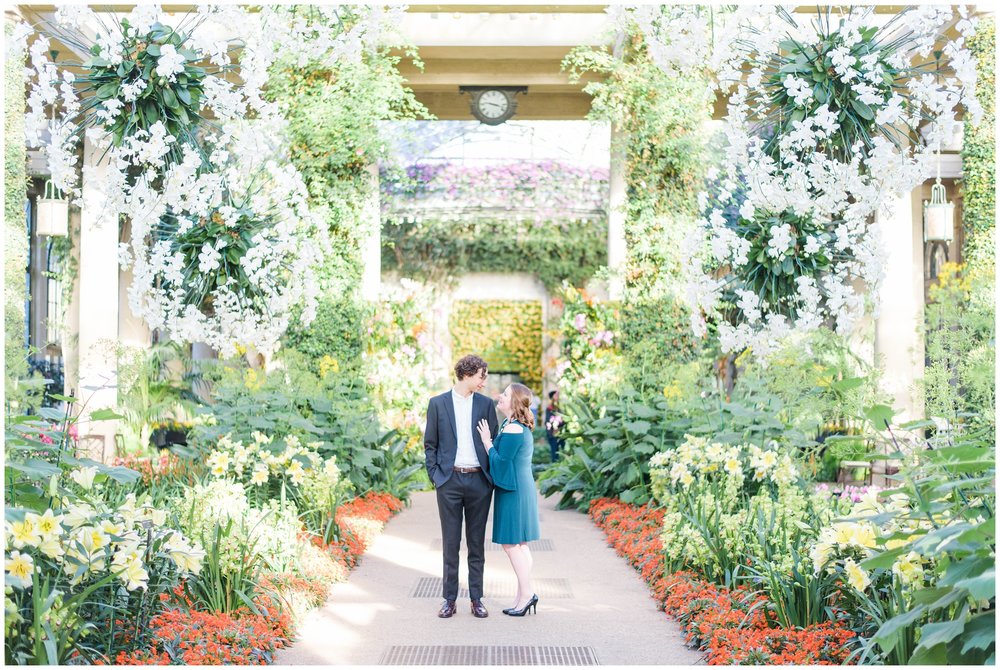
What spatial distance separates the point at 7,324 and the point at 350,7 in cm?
359

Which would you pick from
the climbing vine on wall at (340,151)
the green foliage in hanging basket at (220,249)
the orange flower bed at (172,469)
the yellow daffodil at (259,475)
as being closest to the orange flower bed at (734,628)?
the yellow daffodil at (259,475)

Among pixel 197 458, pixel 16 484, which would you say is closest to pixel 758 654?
pixel 16 484

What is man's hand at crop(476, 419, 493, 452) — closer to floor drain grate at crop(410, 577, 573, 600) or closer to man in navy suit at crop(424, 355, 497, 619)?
man in navy suit at crop(424, 355, 497, 619)

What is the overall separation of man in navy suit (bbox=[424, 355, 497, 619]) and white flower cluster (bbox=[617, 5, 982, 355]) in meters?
1.21

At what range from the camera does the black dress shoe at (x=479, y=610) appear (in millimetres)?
4457

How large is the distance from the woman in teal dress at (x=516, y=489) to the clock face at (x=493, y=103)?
610 cm

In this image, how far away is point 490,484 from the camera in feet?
14.7

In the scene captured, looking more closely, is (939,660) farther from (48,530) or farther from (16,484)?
(16,484)

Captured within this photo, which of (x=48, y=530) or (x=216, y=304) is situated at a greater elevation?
(x=216, y=304)

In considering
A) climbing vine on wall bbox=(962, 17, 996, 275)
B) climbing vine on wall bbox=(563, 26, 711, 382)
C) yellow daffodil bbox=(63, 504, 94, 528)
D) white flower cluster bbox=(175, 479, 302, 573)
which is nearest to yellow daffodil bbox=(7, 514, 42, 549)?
yellow daffodil bbox=(63, 504, 94, 528)

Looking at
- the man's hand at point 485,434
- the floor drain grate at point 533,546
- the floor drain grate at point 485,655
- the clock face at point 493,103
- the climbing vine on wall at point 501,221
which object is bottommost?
the floor drain grate at point 533,546

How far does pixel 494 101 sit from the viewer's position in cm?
1001

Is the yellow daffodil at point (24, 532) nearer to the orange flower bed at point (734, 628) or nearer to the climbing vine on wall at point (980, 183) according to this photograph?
the orange flower bed at point (734, 628)

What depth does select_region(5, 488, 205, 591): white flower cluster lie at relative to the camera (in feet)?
9.40
